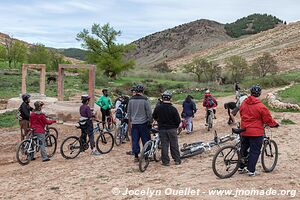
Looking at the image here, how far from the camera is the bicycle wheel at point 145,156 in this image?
804 cm

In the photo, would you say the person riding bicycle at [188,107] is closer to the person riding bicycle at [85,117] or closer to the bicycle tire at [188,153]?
the bicycle tire at [188,153]

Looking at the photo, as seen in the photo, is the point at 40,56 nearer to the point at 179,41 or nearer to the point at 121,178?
the point at 121,178

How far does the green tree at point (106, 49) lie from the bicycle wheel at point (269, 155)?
1623 inches

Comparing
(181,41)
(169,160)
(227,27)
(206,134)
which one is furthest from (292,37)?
(169,160)

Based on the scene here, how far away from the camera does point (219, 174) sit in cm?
732

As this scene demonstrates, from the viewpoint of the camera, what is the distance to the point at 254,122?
23.0 ft

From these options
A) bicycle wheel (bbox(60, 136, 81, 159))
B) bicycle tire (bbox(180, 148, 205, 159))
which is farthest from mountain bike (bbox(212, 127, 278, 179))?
bicycle wheel (bbox(60, 136, 81, 159))

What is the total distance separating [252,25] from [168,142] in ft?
379

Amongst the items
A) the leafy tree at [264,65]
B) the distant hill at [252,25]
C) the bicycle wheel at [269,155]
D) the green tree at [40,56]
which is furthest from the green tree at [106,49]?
the distant hill at [252,25]

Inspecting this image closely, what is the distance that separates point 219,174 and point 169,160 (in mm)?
1478

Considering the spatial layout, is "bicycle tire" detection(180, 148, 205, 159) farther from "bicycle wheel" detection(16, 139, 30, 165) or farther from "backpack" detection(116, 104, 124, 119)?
"bicycle wheel" detection(16, 139, 30, 165)

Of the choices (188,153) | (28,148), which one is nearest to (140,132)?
(188,153)

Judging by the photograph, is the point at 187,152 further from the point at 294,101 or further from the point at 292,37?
the point at 292,37

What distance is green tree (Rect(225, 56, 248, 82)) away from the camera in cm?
3784
